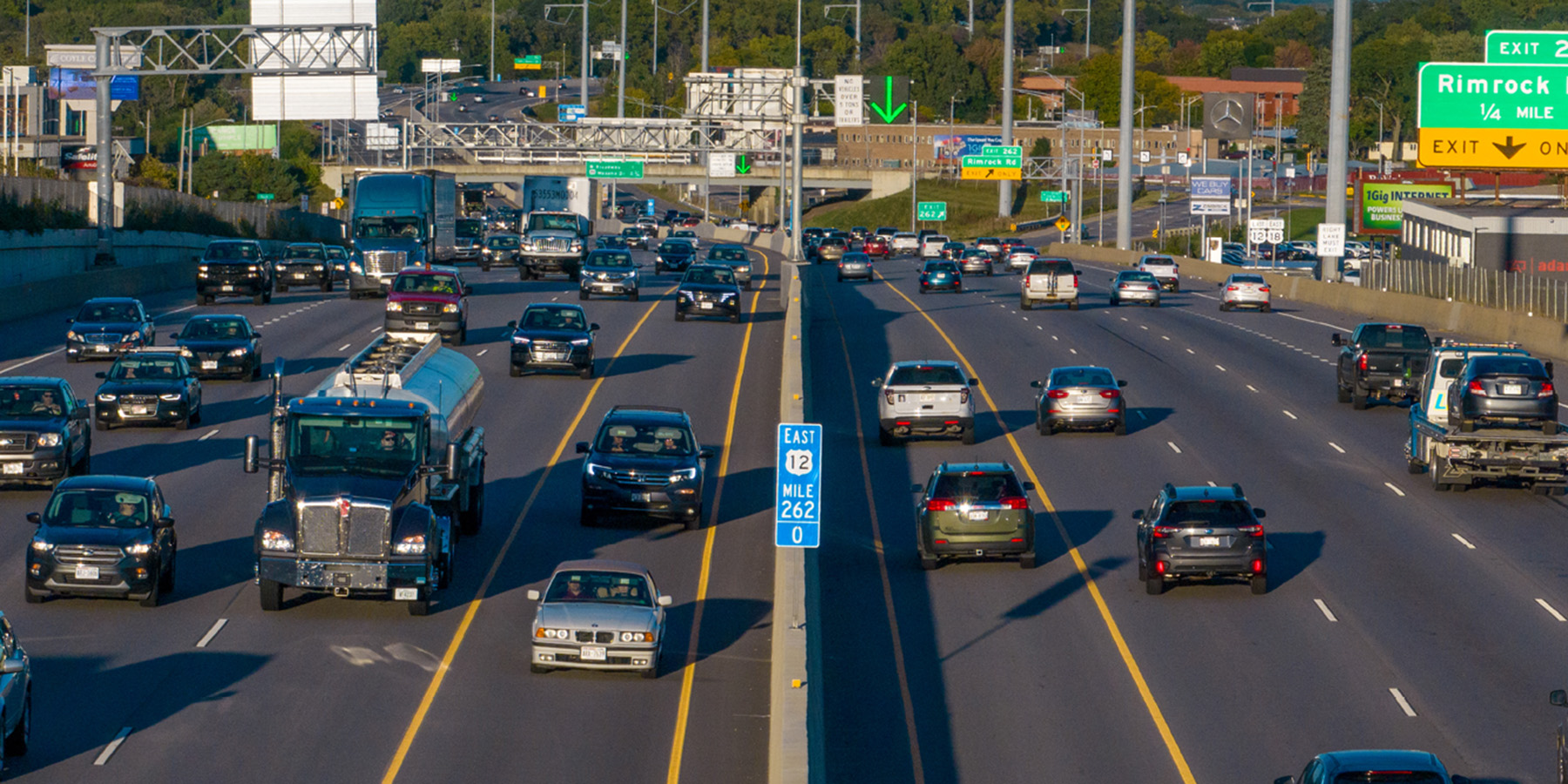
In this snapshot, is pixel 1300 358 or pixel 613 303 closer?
pixel 1300 358

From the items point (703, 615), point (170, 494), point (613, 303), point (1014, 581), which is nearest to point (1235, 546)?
point (1014, 581)

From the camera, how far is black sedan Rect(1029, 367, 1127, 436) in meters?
41.4

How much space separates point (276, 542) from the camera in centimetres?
2452

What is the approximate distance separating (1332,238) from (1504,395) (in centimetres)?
4294

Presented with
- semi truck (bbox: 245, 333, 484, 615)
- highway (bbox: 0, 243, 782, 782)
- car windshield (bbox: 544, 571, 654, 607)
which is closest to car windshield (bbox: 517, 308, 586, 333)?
highway (bbox: 0, 243, 782, 782)

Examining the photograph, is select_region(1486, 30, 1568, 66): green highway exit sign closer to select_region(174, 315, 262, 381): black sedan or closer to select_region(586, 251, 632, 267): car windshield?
select_region(586, 251, 632, 267): car windshield

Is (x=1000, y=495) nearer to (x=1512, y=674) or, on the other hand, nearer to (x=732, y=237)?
(x=1512, y=674)

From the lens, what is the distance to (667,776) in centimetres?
1936

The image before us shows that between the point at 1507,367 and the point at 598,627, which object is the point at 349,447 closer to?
the point at 598,627

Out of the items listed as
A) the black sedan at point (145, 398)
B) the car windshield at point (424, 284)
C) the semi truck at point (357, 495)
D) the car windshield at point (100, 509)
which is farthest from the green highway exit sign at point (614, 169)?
the car windshield at point (100, 509)

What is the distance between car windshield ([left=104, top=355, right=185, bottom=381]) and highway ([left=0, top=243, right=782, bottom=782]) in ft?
3.85

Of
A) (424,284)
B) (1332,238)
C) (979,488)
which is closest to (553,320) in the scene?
(424,284)

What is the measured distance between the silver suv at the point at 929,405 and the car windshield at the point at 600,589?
56.1ft

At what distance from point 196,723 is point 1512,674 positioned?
15586 millimetres
